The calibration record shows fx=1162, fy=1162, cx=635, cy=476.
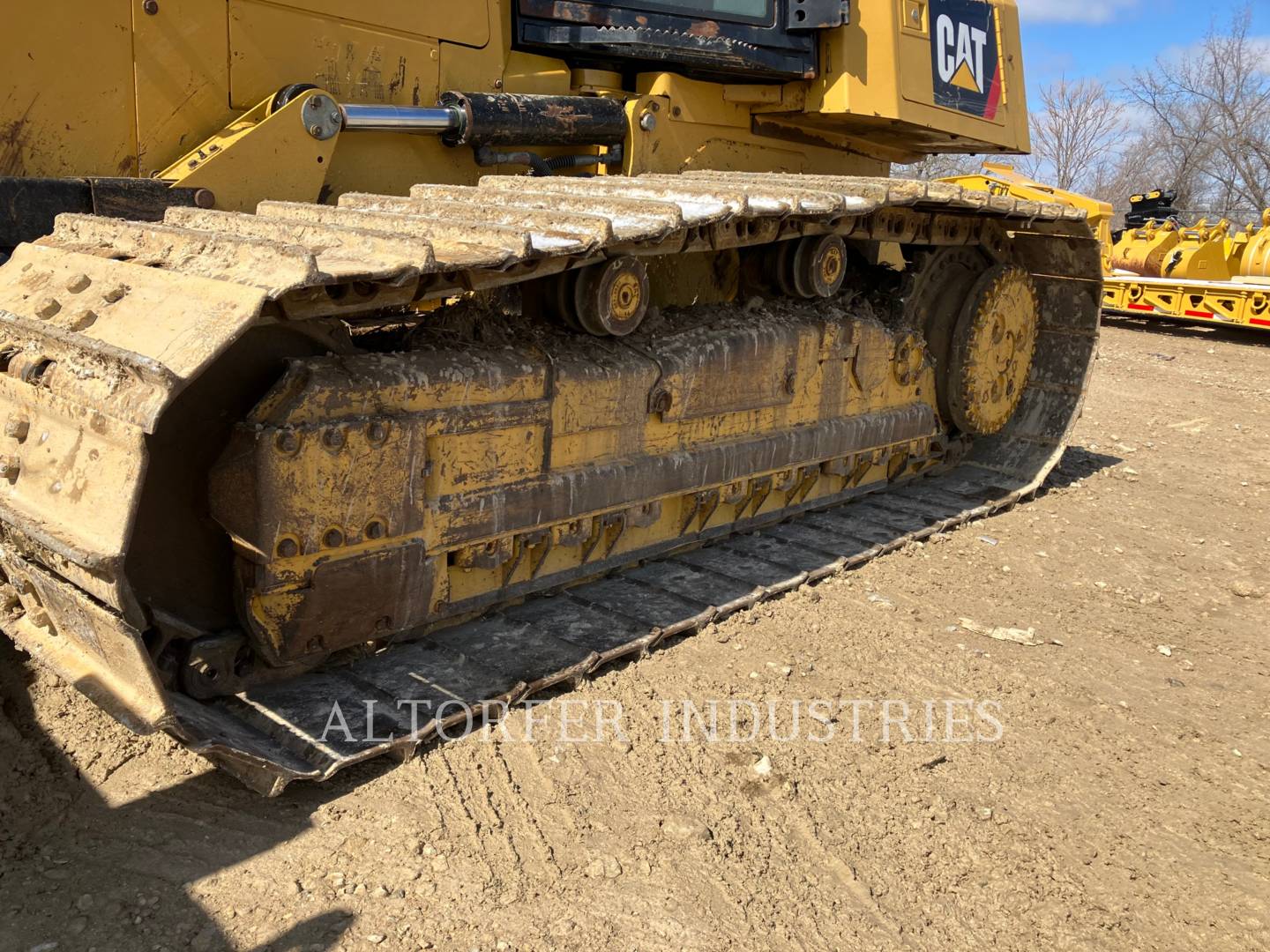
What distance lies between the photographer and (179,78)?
12.6 feet

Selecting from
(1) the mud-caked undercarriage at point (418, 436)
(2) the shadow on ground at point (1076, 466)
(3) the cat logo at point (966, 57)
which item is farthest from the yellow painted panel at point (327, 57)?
(2) the shadow on ground at point (1076, 466)

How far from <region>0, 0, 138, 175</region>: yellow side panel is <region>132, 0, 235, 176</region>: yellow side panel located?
0.15 ft

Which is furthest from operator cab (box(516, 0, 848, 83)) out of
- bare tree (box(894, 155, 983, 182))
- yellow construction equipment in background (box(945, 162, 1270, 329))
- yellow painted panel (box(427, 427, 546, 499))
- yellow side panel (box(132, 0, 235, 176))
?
bare tree (box(894, 155, 983, 182))

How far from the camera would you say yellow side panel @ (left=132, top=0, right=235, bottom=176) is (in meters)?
3.77

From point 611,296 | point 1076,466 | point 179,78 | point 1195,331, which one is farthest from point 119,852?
point 1195,331

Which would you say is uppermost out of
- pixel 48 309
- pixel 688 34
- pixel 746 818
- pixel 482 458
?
pixel 688 34

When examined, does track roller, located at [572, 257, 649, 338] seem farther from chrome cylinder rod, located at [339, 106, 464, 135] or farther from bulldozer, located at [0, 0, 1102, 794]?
chrome cylinder rod, located at [339, 106, 464, 135]

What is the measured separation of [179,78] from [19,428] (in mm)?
1556

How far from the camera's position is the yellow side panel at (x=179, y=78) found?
3770 millimetres

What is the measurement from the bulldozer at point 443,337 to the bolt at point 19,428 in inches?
0.7

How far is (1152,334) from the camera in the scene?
14.7 meters

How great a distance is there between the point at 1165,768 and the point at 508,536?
2.12 metres

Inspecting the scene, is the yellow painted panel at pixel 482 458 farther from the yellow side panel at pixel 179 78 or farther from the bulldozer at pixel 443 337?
the yellow side panel at pixel 179 78

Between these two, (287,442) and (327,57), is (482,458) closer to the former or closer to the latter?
(287,442)
